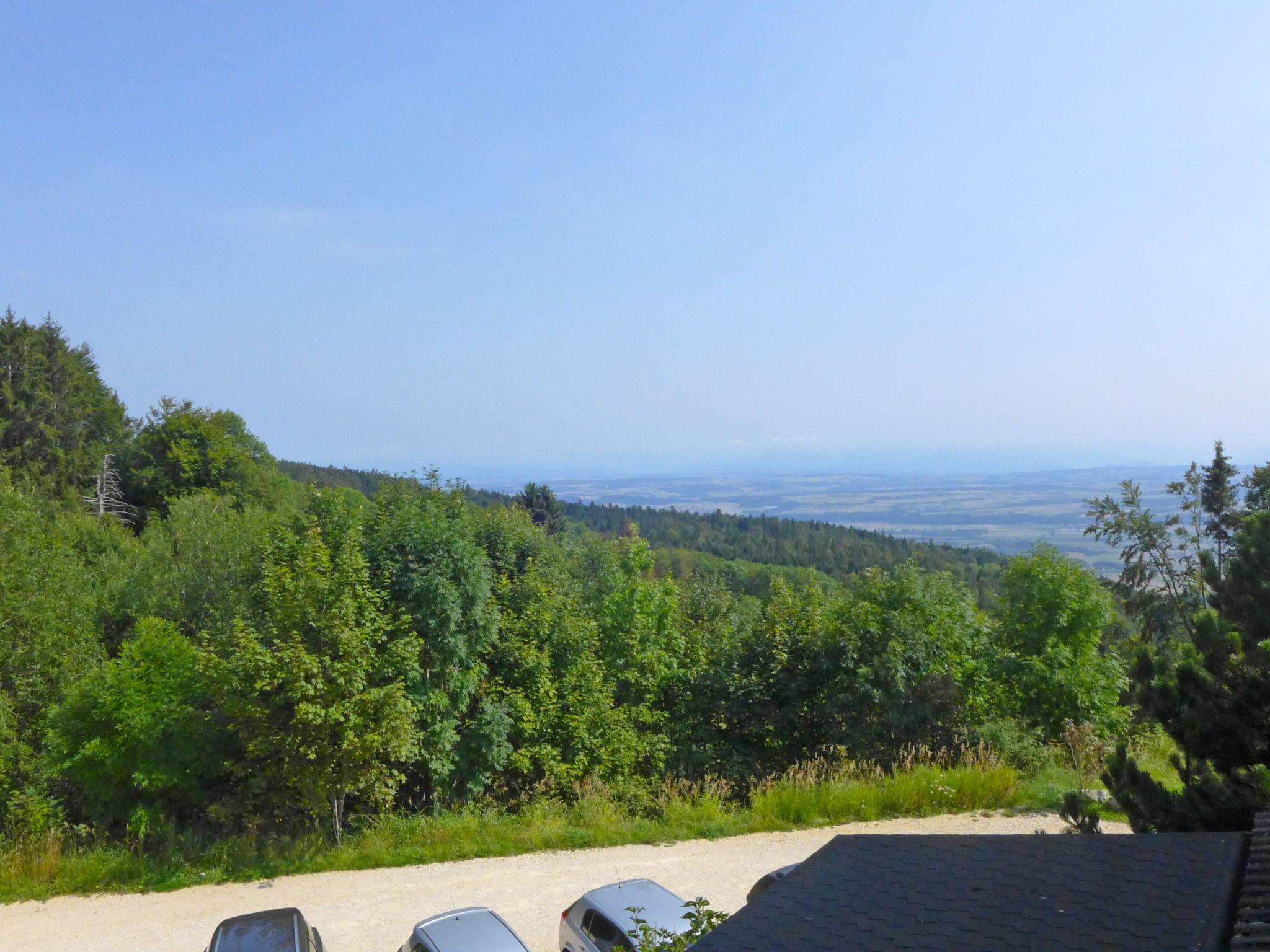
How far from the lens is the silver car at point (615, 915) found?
331 inches

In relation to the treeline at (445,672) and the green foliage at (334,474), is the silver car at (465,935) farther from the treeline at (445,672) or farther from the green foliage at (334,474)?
the green foliage at (334,474)

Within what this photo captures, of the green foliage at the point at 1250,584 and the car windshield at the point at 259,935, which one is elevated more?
the green foliage at the point at 1250,584

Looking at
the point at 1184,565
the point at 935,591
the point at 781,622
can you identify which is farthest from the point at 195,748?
the point at 1184,565

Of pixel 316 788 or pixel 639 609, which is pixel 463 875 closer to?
pixel 316 788

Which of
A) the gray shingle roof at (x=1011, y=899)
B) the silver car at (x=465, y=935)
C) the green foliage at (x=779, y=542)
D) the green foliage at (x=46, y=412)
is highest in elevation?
the green foliage at (x=46, y=412)

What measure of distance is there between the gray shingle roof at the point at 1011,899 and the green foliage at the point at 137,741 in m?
12.5

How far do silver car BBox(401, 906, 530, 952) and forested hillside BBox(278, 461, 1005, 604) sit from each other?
6283 centimetres

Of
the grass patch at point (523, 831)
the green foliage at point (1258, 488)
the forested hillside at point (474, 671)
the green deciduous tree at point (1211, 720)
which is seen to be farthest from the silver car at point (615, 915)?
the green foliage at point (1258, 488)

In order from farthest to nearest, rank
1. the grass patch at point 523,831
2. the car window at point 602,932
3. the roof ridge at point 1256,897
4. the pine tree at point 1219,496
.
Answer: the pine tree at point 1219,496
the grass patch at point 523,831
the car window at point 602,932
the roof ridge at point 1256,897

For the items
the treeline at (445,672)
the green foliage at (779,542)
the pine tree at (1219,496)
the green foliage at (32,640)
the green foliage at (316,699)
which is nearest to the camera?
the green foliage at (316,699)

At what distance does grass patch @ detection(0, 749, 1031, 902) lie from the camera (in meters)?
12.0

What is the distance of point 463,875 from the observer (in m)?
11.9

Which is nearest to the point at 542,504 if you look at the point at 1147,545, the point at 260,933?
the point at 1147,545

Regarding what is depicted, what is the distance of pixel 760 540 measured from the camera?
4715 inches
